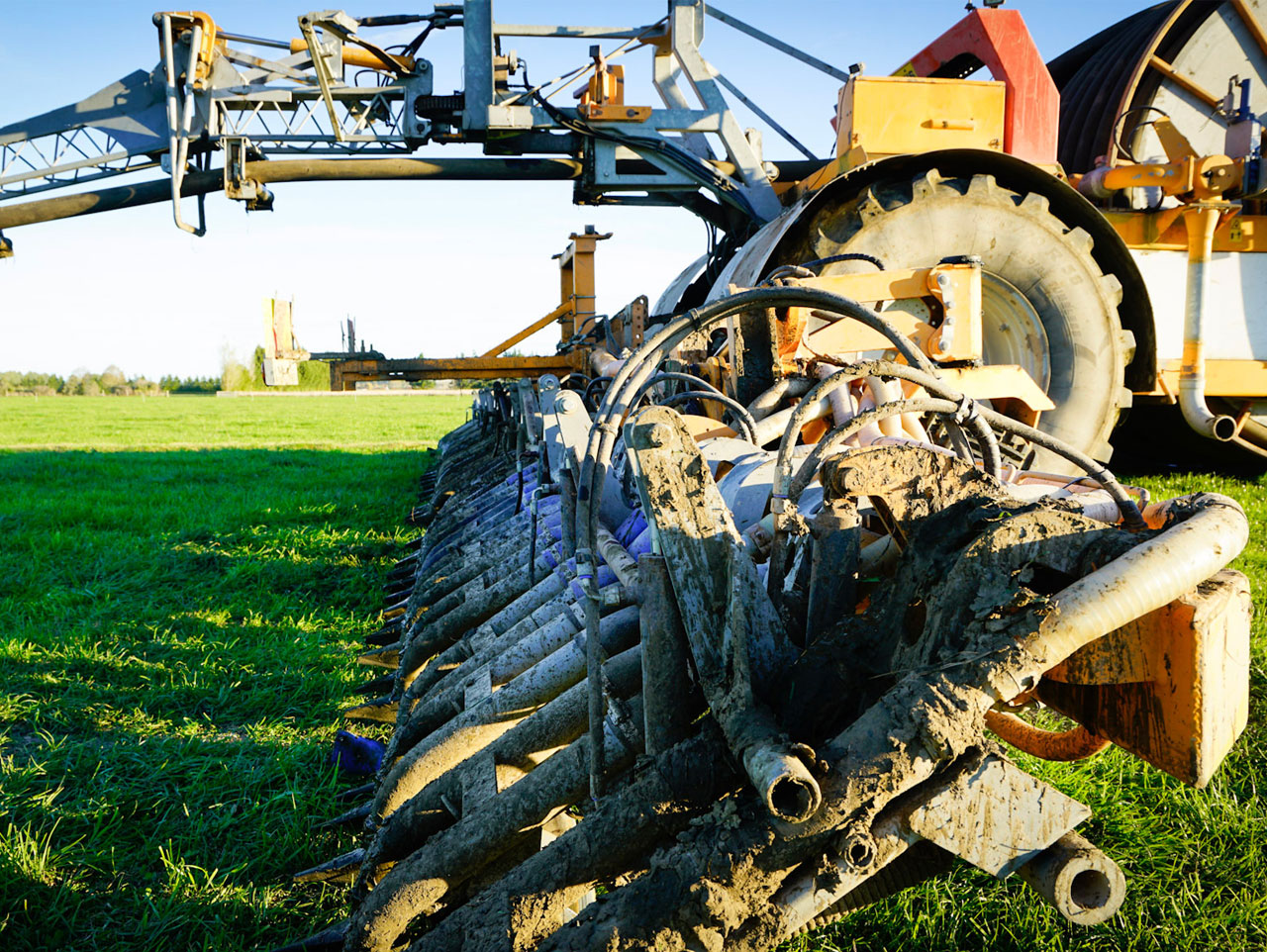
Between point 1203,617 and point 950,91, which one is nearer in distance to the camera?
point 1203,617

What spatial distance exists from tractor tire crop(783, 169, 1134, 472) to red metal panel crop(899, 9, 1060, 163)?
32.8 inches

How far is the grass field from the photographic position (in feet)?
5.91

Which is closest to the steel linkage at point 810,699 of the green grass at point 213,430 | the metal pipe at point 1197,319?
the metal pipe at point 1197,319

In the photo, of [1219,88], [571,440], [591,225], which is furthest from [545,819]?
[1219,88]

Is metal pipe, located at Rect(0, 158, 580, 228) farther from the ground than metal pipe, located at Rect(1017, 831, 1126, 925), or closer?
farther from the ground

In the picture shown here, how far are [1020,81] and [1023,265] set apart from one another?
4.32 feet

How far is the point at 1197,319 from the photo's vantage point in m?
4.70

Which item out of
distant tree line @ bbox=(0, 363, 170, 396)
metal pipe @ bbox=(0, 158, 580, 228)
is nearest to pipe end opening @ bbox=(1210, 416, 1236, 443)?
metal pipe @ bbox=(0, 158, 580, 228)

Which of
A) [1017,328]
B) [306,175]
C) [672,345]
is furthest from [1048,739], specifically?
[306,175]

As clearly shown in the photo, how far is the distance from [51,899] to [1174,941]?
91.7 inches

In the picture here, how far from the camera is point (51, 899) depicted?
1.97 m

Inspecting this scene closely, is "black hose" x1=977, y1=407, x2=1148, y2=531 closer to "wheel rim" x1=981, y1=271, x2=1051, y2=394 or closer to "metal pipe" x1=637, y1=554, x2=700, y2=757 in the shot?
"metal pipe" x1=637, y1=554, x2=700, y2=757

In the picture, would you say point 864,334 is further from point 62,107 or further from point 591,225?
point 62,107

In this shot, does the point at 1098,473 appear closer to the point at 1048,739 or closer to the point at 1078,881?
the point at 1048,739
